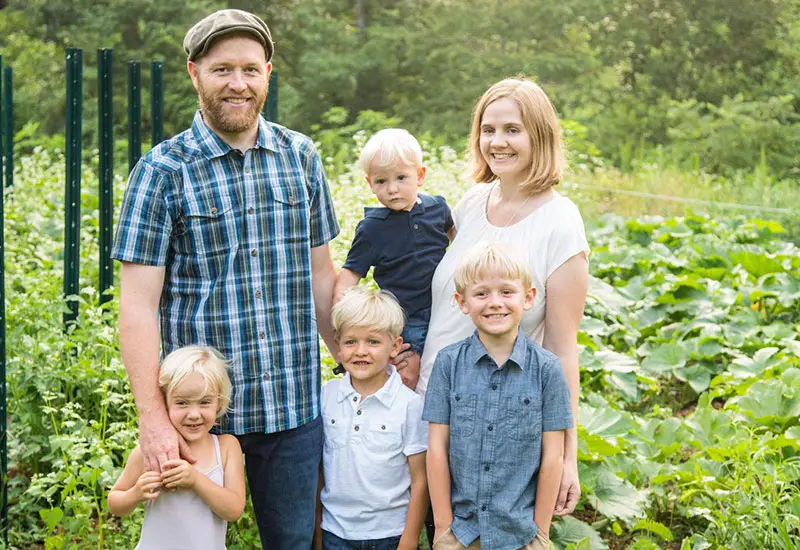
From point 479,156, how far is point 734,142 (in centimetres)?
1315

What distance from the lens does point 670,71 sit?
18.2 metres

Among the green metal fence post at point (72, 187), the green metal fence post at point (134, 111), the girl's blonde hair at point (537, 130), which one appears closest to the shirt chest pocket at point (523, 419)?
the girl's blonde hair at point (537, 130)

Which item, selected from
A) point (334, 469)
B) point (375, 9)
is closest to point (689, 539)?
point (334, 469)

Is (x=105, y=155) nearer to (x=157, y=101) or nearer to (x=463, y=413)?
(x=157, y=101)

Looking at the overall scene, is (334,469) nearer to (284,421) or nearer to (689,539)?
(284,421)

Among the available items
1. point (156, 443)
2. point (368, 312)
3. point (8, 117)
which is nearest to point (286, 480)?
point (156, 443)

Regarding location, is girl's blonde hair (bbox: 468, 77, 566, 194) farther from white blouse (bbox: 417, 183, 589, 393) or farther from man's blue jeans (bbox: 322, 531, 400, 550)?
man's blue jeans (bbox: 322, 531, 400, 550)

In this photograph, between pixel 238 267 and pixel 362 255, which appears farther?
pixel 362 255

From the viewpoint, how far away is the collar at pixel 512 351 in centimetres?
271

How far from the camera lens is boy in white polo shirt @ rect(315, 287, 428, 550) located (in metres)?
2.88

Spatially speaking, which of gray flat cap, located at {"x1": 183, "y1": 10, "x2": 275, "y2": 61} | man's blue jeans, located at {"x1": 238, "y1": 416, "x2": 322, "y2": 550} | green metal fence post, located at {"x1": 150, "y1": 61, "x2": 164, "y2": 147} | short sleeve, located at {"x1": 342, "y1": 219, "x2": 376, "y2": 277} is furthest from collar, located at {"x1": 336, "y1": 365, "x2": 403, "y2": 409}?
green metal fence post, located at {"x1": 150, "y1": 61, "x2": 164, "y2": 147}

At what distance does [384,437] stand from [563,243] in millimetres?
785

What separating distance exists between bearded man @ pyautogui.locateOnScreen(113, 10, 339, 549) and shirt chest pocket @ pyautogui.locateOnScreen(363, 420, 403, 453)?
0.16m

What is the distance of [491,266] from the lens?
267cm
